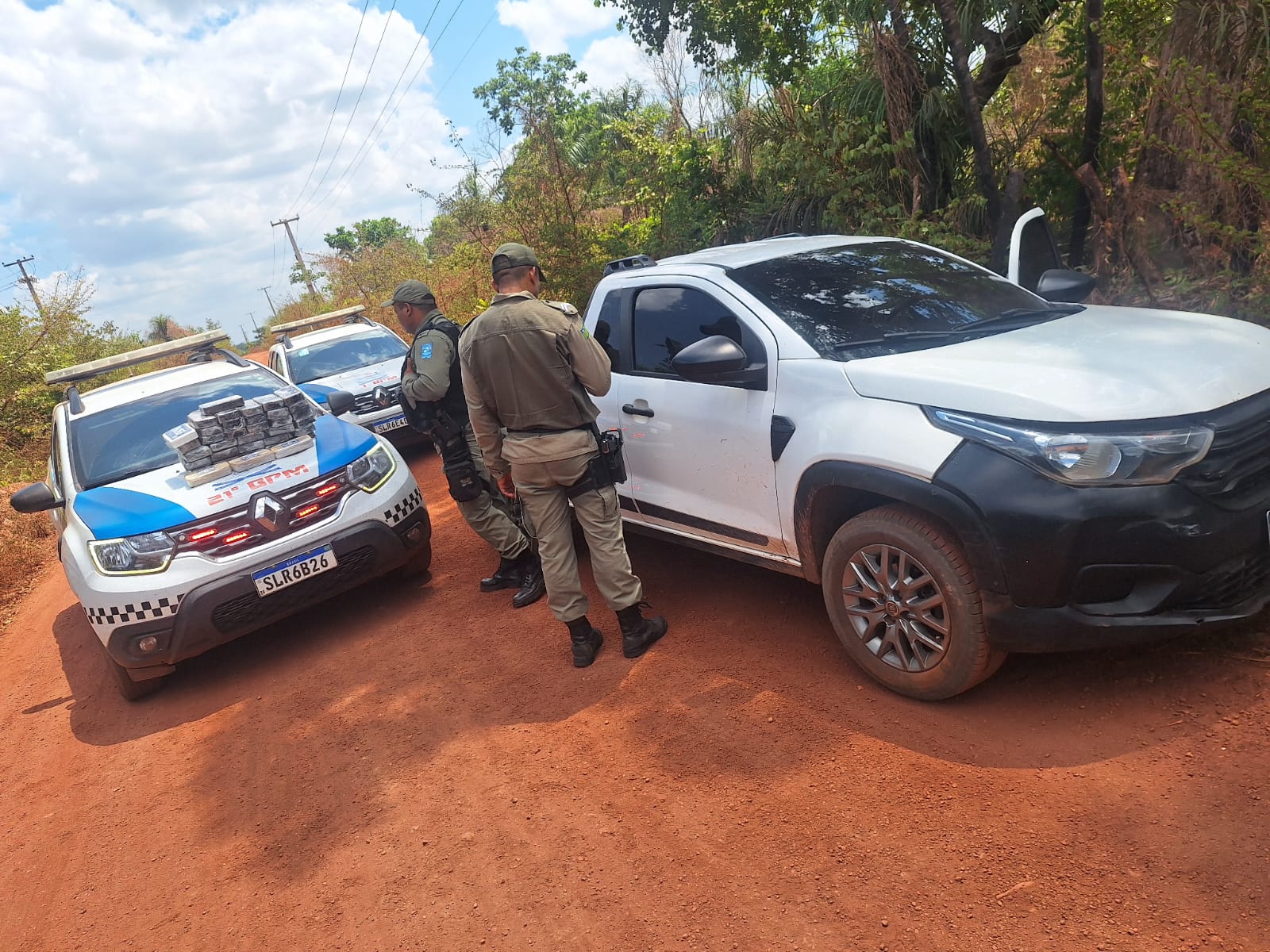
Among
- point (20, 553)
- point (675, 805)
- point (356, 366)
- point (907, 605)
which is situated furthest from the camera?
point (356, 366)

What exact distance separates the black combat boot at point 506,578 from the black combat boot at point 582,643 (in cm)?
133

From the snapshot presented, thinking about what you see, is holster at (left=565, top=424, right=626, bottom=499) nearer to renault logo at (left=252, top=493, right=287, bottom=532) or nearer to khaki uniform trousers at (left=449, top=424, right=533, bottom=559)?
khaki uniform trousers at (left=449, top=424, right=533, bottom=559)

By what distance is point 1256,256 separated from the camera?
564cm

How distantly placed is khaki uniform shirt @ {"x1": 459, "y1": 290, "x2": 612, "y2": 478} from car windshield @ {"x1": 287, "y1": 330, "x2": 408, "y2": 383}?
6.80m

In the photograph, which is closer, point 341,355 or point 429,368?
point 429,368

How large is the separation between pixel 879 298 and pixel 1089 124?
4.73 meters

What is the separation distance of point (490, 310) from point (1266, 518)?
3.13 m

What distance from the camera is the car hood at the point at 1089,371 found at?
2.72m

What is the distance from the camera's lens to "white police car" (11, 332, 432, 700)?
450 centimetres

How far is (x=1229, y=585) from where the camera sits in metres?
2.72

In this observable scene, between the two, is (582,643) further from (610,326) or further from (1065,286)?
(1065,286)

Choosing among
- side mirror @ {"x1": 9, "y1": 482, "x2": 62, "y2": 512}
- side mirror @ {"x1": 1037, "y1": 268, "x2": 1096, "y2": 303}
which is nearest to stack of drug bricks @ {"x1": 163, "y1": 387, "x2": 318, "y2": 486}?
side mirror @ {"x1": 9, "y1": 482, "x2": 62, "y2": 512}

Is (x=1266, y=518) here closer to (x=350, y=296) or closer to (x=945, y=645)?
(x=945, y=645)

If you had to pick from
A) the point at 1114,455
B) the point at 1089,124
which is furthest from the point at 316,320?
the point at 1114,455
